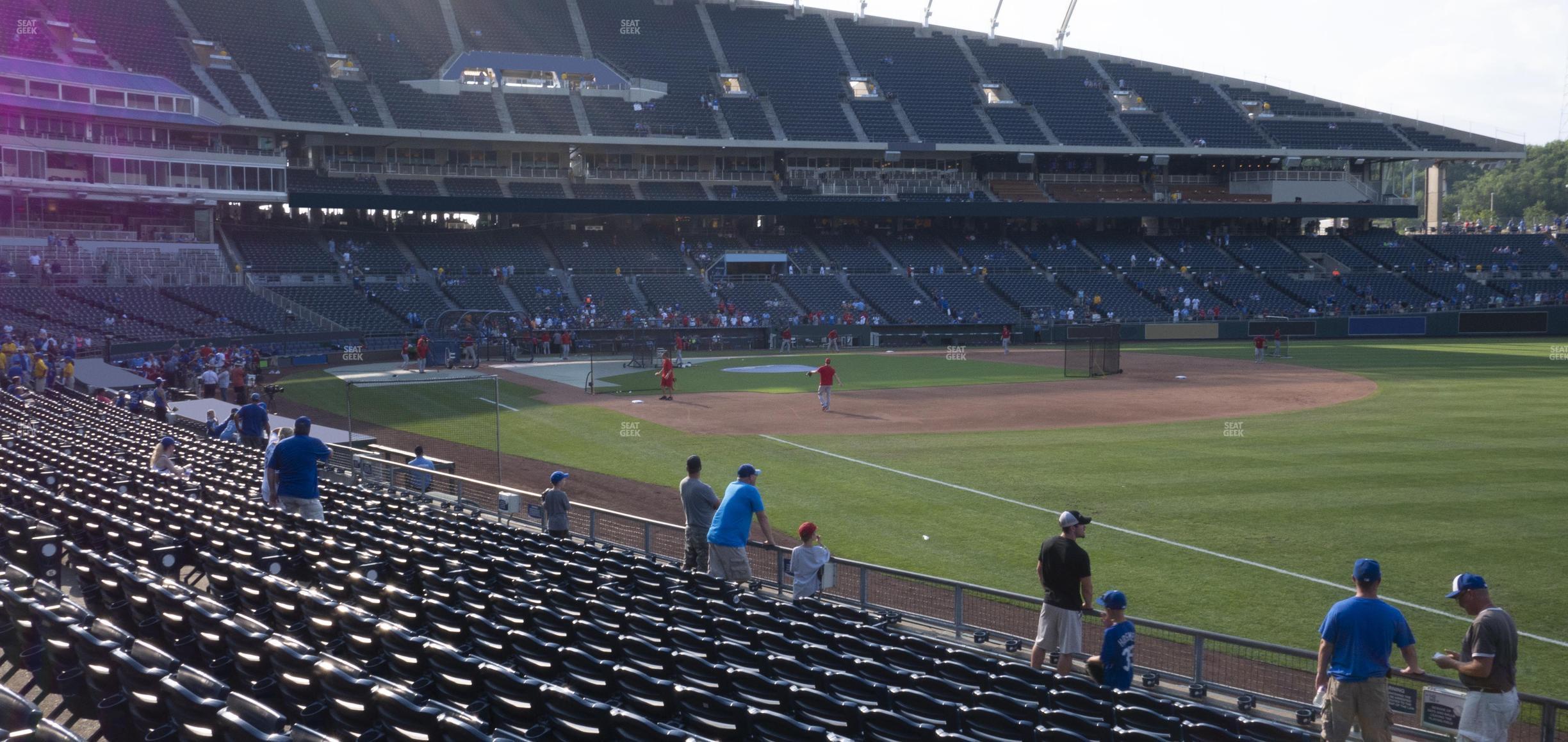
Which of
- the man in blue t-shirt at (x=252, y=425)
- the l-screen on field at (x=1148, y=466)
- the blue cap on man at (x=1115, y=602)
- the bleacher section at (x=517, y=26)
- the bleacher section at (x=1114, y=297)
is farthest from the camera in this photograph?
the bleacher section at (x=517, y=26)

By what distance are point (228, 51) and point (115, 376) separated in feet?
119

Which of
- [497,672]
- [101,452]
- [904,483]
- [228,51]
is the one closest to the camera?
[497,672]

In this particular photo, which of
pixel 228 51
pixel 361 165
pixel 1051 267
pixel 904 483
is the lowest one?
pixel 904 483

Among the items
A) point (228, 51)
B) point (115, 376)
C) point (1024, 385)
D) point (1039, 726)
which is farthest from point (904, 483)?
point (228, 51)

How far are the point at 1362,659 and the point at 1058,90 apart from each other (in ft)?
255

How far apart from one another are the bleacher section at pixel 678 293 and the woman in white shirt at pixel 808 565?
168 ft

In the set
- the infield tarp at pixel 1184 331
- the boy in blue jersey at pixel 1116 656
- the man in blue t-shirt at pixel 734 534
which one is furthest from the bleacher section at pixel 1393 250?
the boy in blue jersey at pixel 1116 656

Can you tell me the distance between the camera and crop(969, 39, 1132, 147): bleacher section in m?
77.1

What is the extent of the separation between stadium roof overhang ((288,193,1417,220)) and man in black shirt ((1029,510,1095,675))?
2361 inches

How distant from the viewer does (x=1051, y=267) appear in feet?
236

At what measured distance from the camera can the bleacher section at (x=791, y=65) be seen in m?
74.4

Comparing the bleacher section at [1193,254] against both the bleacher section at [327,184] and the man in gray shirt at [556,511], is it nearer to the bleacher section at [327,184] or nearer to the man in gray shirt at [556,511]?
the bleacher section at [327,184]

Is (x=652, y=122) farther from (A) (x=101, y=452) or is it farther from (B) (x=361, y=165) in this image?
(A) (x=101, y=452)

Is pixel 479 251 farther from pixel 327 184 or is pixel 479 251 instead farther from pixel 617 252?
pixel 327 184
